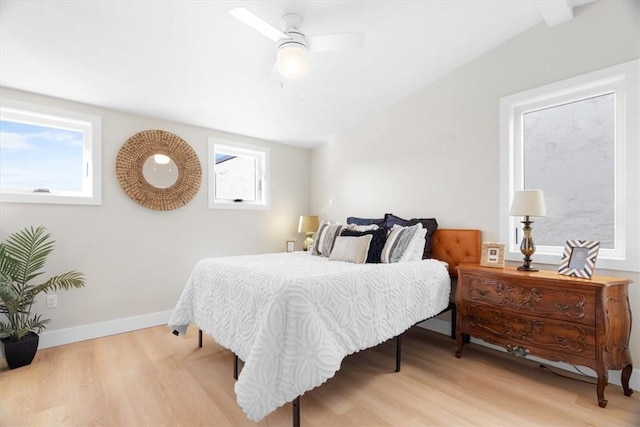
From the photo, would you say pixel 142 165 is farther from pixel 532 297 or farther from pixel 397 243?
pixel 532 297

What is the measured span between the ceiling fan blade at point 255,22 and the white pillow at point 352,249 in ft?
5.53

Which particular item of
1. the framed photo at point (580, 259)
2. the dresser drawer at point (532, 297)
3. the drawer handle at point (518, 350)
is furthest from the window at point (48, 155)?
the framed photo at point (580, 259)

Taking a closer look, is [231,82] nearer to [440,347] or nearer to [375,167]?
[375,167]

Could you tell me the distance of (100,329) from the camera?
298 cm

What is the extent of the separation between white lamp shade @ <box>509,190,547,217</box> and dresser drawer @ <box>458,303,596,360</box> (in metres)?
0.75

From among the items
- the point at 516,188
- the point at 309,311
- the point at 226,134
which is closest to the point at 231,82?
the point at 226,134

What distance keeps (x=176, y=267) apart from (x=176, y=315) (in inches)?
41.0

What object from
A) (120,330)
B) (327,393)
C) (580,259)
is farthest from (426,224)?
(120,330)

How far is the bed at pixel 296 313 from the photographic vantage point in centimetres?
154

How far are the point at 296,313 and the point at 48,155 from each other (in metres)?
2.97

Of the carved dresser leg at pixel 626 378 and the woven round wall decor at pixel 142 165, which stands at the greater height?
the woven round wall decor at pixel 142 165

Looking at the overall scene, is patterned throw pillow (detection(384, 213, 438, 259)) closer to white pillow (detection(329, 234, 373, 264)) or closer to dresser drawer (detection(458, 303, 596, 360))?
white pillow (detection(329, 234, 373, 264))

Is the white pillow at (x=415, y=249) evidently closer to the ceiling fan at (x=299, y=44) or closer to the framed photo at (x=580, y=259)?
the framed photo at (x=580, y=259)

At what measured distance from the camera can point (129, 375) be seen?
223cm
